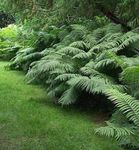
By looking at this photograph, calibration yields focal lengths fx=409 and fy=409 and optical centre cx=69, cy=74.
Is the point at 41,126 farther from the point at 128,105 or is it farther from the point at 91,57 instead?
the point at 91,57

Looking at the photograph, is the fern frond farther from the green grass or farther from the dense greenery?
the green grass

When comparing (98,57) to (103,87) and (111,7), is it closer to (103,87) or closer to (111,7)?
(103,87)

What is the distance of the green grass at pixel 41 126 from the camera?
5945 mm

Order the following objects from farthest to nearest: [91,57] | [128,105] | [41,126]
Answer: [91,57], [41,126], [128,105]

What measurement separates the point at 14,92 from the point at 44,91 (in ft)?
2.37

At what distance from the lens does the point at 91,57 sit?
8758mm

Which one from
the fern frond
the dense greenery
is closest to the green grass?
the dense greenery

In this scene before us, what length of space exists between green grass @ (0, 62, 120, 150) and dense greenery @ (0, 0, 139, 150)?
0.27 metres

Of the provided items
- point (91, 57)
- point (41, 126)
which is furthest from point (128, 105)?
point (91, 57)

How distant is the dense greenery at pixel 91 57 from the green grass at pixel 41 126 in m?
0.27

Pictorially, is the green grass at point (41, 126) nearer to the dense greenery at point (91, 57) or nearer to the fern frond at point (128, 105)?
the dense greenery at point (91, 57)

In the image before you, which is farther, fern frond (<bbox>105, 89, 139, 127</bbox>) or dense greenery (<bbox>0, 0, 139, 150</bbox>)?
dense greenery (<bbox>0, 0, 139, 150</bbox>)

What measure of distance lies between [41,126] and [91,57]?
2.47 metres

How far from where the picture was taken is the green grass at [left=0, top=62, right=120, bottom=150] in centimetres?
595
